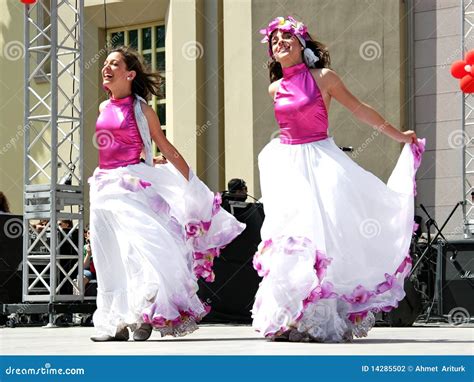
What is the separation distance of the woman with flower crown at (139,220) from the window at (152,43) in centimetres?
965

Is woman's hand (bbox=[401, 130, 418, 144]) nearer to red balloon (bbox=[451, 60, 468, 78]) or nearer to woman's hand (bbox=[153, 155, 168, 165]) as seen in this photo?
woman's hand (bbox=[153, 155, 168, 165])

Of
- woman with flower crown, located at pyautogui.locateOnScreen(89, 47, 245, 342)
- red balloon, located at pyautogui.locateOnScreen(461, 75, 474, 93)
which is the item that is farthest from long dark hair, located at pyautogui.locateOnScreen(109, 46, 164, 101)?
red balloon, located at pyautogui.locateOnScreen(461, 75, 474, 93)

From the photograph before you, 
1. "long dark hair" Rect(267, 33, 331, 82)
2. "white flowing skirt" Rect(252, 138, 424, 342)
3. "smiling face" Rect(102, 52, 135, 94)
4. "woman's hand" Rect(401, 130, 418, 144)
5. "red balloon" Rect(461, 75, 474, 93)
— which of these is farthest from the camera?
"red balloon" Rect(461, 75, 474, 93)

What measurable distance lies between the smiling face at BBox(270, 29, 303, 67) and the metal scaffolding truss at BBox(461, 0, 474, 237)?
5.52 meters

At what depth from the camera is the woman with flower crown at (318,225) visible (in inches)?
252

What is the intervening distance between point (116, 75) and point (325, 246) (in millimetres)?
1900

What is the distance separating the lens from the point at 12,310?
34.3ft

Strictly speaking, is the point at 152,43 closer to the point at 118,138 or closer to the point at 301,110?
the point at 118,138

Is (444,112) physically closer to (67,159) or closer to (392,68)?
(392,68)

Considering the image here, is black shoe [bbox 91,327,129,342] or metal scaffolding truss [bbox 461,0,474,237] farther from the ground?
metal scaffolding truss [bbox 461,0,474,237]

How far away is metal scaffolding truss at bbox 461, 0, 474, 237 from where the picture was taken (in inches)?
502

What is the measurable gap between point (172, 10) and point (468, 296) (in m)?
7.54
